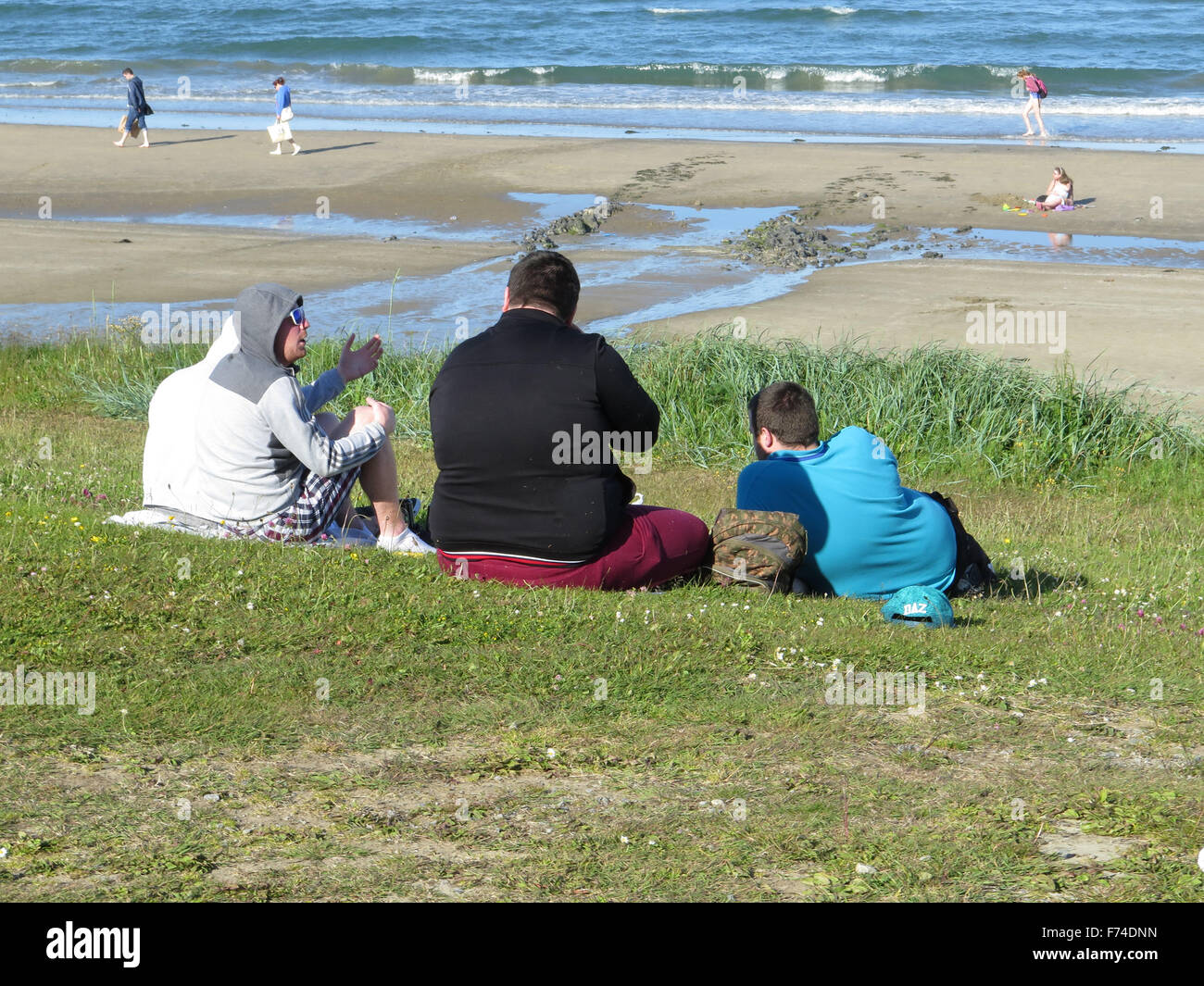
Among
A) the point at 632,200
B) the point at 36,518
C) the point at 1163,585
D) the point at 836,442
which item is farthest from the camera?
the point at 632,200

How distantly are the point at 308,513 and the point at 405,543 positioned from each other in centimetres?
47

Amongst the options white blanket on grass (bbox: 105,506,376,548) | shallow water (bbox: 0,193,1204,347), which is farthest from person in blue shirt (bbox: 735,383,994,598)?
shallow water (bbox: 0,193,1204,347)

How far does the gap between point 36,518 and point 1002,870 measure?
14.3 feet

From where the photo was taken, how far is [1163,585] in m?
6.64

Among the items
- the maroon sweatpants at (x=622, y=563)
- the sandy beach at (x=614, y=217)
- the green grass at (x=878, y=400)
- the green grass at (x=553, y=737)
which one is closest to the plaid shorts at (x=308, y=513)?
the green grass at (x=553, y=737)

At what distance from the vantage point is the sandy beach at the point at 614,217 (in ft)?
47.3

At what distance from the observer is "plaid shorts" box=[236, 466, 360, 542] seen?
5.82m

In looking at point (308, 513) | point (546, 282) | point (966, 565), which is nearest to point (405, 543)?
point (308, 513)

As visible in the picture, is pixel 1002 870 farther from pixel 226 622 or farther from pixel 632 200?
pixel 632 200

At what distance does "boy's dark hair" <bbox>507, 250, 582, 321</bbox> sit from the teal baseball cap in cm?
171

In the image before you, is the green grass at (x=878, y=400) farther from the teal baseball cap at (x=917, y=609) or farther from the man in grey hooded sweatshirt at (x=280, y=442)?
the teal baseball cap at (x=917, y=609)

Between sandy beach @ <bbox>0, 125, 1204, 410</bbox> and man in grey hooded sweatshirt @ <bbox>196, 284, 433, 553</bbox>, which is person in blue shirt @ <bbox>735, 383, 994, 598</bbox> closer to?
man in grey hooded sweatshirt @ <bbox>196, 284, 433, 553</bbox>

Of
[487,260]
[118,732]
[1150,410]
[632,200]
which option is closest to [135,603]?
[118,732]
